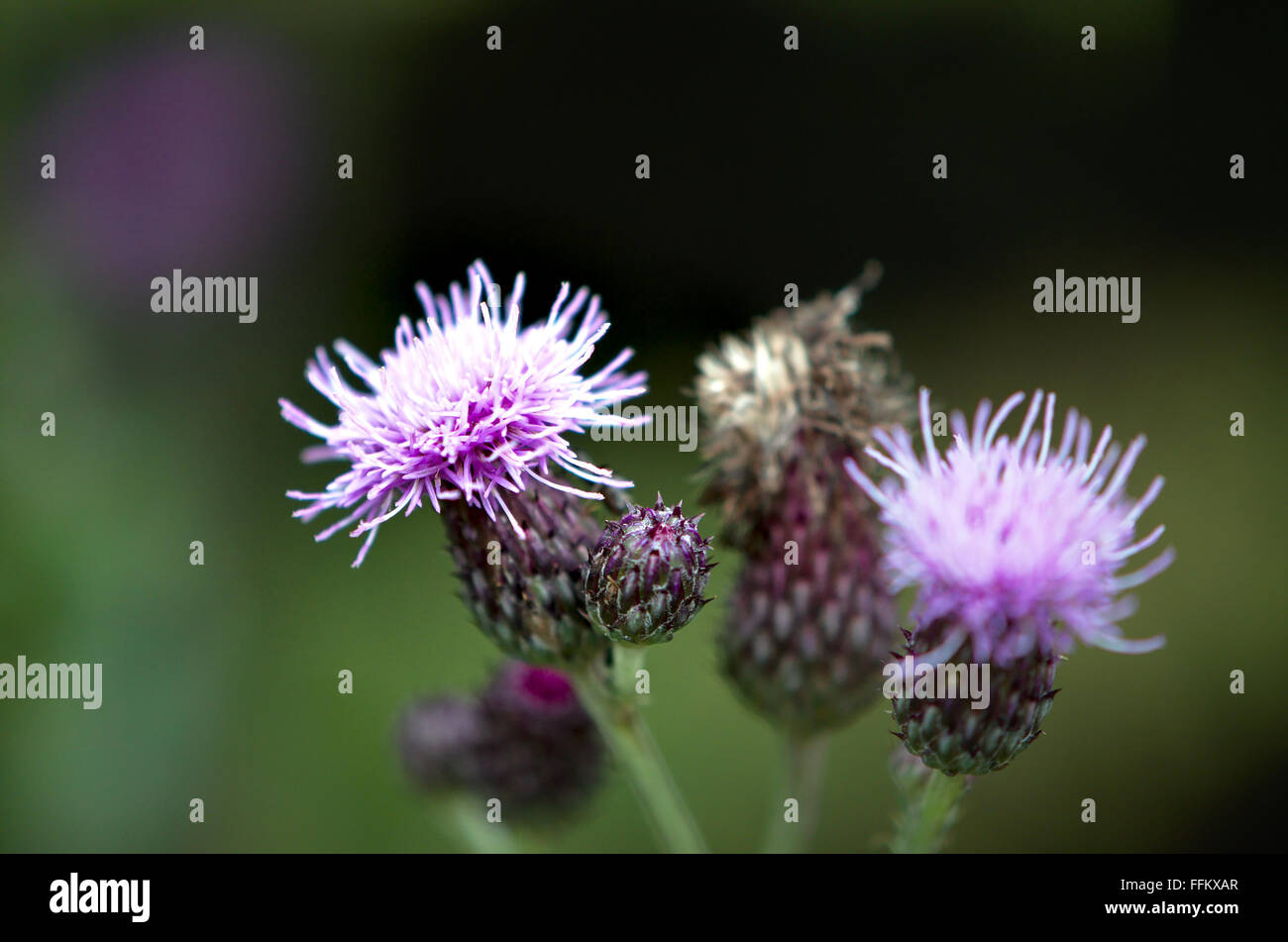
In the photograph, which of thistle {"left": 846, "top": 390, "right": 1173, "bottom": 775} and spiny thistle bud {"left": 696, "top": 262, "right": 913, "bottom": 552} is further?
spiny thistle bud {"left": 696, "top": 262, "right": 913, "bottom": 552}

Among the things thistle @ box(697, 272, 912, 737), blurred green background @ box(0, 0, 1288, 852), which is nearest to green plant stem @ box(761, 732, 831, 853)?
thistle @ box(697, 272, 912, 737)

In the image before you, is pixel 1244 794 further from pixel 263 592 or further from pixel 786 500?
pixel 263 592

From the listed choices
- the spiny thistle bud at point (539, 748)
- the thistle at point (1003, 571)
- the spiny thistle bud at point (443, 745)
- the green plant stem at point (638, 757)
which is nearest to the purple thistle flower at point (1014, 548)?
the thistle at point (1003, 571)

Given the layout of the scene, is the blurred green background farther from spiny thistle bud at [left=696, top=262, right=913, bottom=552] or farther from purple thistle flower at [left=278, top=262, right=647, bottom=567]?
purple thistle flower at [left=278, top=262, right=647, bottom=567]

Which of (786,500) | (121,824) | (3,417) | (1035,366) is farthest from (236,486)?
(1035,366)

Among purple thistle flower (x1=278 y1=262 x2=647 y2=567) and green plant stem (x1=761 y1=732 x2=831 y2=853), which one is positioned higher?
purple thistle flower (x1=278 y1=262 x2=647 y2=567)

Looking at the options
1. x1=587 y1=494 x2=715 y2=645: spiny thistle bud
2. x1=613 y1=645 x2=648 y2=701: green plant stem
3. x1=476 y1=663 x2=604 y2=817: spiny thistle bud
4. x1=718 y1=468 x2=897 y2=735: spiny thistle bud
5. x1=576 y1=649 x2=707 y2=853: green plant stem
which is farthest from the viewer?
x1=476 y1=663 x2=604 y2=817: spiny thistle bud

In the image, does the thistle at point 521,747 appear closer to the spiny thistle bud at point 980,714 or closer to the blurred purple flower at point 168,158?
the spiny thistle bud at point 980,714
